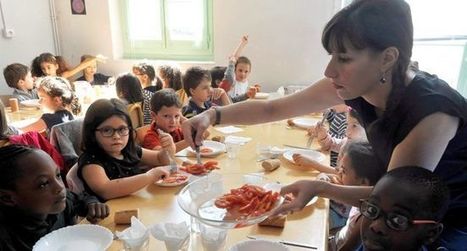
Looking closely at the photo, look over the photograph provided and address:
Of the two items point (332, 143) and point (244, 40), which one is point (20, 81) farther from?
point (332, 143)

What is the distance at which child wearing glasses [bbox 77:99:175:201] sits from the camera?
1638 millimetres

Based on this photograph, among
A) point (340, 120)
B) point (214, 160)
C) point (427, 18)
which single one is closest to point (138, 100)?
point (214, 160)

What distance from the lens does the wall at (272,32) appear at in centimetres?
444

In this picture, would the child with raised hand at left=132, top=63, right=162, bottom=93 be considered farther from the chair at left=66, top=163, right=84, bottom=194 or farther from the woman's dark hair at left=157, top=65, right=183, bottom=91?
the chair at left=66, top=163, right=84, bottom=194

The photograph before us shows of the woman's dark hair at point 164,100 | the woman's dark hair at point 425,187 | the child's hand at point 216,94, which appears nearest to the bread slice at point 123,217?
the woman's dark hair at point 425,187

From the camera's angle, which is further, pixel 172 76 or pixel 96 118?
pixel 172 76

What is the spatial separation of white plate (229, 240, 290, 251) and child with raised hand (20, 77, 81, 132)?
84.4 inches

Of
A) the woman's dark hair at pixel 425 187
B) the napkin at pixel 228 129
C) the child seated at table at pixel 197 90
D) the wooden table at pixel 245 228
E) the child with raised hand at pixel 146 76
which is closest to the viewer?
the woman's dark hair at pixel 425 187

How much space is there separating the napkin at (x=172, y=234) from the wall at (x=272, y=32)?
3656 mm

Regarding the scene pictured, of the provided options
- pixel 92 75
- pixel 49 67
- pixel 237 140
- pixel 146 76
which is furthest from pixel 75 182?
pixel 92 75

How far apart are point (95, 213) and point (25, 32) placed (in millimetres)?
4388

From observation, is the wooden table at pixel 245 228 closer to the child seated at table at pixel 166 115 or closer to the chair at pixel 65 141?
the child seated at table at pixel 166 115

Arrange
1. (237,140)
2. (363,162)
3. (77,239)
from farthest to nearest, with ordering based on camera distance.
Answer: (237,140) < (363,162) < (77,239)

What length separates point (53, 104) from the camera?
285 centimetres
